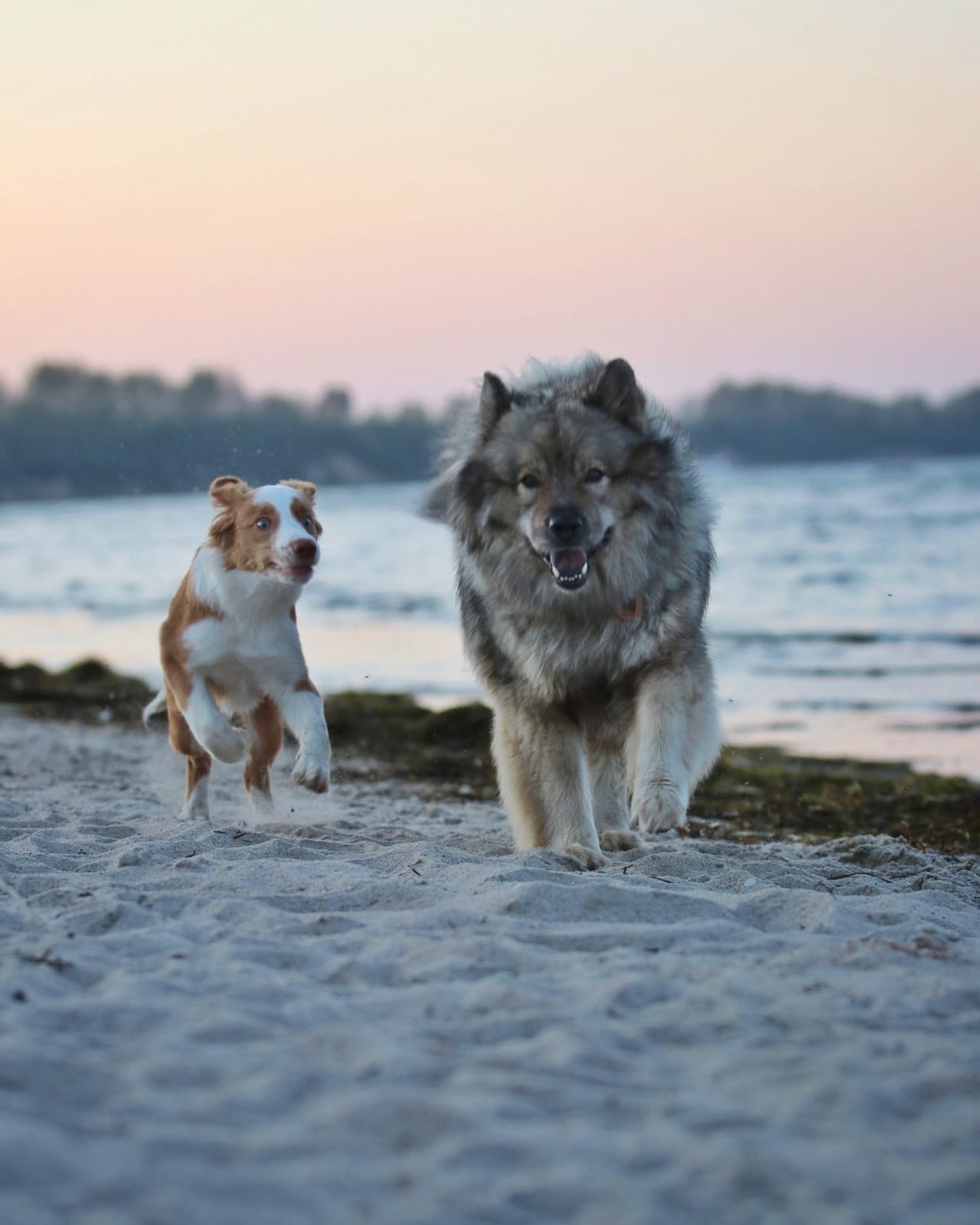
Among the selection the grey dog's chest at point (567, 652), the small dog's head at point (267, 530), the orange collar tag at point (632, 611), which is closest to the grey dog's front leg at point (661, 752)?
the grey dog's chest at point (567, 652)

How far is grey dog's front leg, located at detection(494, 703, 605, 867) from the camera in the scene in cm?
536

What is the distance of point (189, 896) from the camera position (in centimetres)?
406

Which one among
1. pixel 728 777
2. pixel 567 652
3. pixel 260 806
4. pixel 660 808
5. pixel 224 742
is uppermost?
pixel 567 652

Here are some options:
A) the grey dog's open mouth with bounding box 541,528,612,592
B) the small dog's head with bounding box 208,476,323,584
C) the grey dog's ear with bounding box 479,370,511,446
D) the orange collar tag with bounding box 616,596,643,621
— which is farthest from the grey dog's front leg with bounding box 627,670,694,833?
the small dog's head with bounding box 208,476,323,584

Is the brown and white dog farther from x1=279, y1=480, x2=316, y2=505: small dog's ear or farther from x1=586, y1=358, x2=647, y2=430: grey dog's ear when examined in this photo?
x1=586, y1=358, x2=647, y2=430: grey dog's ear

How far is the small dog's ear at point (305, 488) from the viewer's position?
5980 millimetres

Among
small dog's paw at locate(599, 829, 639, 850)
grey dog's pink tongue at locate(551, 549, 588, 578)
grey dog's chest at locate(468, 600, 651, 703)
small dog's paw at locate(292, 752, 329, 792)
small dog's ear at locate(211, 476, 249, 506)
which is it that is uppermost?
small dog's ear at locate(211, 476, 249, 506)

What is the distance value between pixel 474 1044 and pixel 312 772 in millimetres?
2707

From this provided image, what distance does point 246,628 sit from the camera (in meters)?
5.76

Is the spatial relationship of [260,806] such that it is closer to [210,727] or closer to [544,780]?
[210,727]

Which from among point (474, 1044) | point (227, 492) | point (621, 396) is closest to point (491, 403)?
point (621, 396)

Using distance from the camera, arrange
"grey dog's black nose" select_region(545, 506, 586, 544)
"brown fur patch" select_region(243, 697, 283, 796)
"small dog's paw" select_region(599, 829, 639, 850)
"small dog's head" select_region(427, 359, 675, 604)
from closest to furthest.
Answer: "grey dog's black nose" select_region(545, 506, 586, 544) < "small dog's head" select_region(427, 359, 675, 604) < "small dog's paw" select_region(599, 829, 639, 850) < "brown fur patch" select_region(243, 697, 283, 796)

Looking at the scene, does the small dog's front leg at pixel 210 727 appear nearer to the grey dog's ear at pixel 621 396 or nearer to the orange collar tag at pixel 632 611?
the orange collar tag at pixel 632 611

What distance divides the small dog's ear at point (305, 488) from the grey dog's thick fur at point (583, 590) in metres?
0.70
